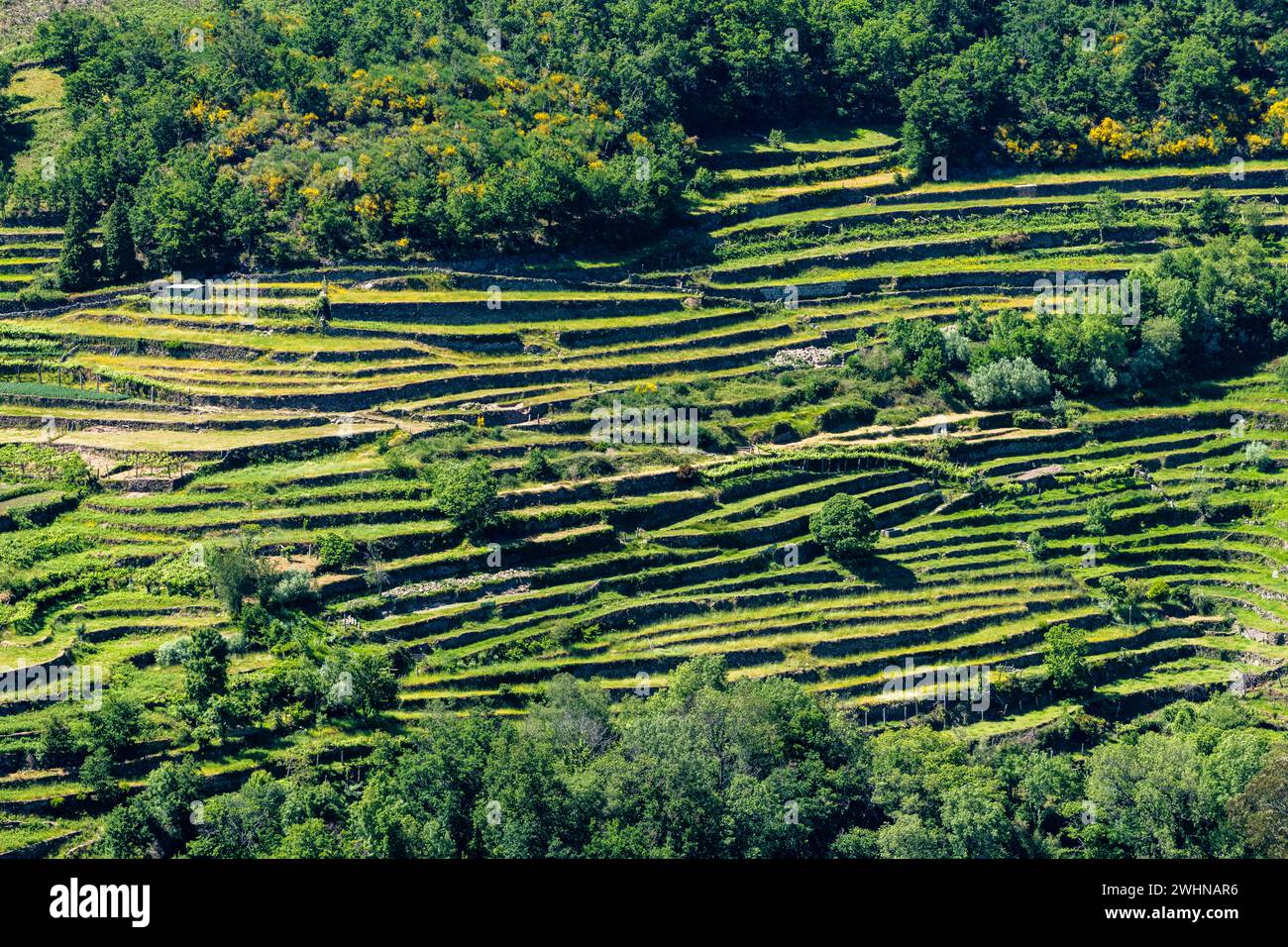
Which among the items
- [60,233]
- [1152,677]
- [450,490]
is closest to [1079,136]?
[1152,677]

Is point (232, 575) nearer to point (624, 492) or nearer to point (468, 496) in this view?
point (468, 496)

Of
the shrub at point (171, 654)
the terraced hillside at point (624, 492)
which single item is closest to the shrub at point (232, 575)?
the terraced hillside at point (624, 492)

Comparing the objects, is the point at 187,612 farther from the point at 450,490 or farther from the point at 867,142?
the point at 867,142

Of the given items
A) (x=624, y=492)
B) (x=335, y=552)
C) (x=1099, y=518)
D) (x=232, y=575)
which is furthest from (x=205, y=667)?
(x=1099, y=518)

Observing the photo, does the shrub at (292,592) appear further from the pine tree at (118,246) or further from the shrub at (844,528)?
the pine tree at (118,246)

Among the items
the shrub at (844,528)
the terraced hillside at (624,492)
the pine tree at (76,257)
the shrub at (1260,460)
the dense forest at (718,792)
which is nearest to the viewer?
the dense forest at (718,792)

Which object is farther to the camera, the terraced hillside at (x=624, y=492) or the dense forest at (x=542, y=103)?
the dense forest at (x=542, y=103)
